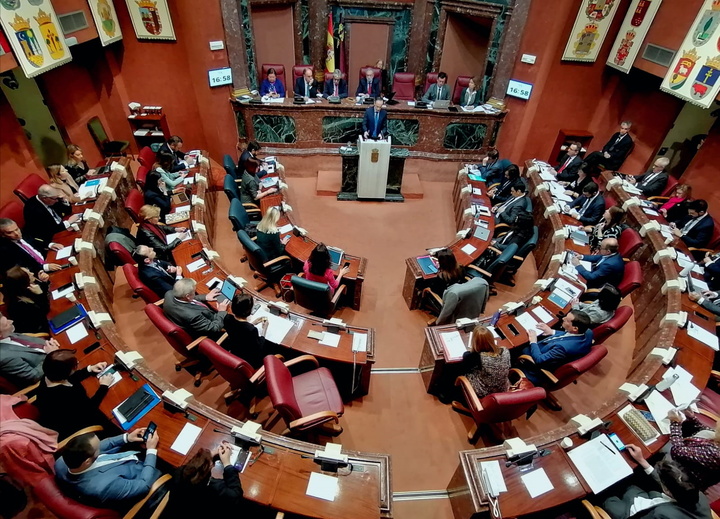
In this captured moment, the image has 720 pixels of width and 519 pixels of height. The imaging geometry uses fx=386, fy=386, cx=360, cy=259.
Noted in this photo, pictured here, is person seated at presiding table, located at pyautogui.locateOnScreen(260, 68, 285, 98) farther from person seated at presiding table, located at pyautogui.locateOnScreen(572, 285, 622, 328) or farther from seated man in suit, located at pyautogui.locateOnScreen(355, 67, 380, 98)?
person seated at presiding table, located at pyautogui.locateOnScreen(572, 285, 622, 328)

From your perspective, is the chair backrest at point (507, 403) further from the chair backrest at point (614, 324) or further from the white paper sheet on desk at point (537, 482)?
the chair backrest at point (614, 324)

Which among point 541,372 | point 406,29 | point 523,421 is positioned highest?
point 406,29

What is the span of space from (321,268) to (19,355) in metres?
2.81

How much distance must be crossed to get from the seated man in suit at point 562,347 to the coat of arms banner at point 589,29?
5989 mm

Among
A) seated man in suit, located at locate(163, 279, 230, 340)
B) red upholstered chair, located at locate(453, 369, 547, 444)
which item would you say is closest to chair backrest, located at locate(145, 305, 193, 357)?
seated man in suit, located at locate(163, 279, 230, 340)

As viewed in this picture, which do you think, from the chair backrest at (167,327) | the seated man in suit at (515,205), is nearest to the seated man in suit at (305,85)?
the seated man in suit at (515,205)

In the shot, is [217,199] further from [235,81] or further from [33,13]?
[33,13]


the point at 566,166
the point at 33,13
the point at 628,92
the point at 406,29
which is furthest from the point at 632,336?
the point at 33,13

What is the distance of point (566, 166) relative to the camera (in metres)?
7.08

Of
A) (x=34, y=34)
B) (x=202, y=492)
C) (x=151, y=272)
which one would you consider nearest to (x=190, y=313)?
(x=151, y=272)

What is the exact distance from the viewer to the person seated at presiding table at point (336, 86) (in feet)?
28.0

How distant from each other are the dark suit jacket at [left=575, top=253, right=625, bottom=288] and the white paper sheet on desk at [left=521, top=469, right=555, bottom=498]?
2.81 m

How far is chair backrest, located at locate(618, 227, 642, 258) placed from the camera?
525cm

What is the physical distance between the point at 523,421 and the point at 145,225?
16.5 feet
